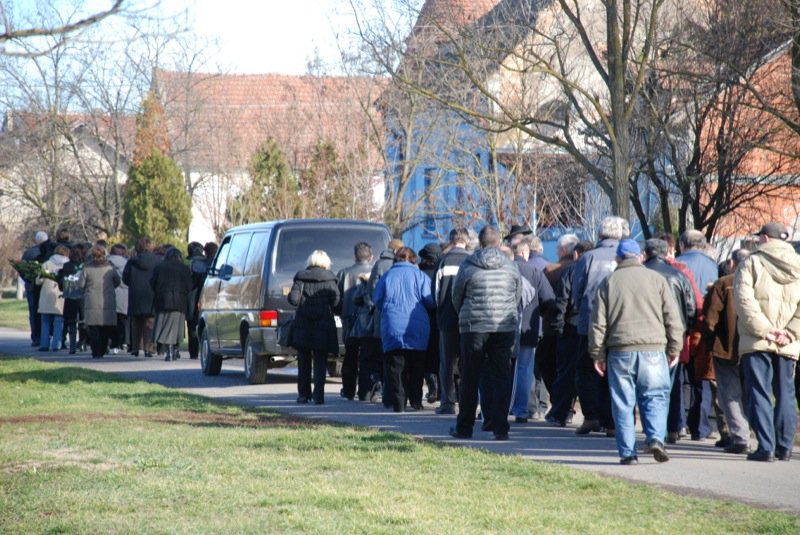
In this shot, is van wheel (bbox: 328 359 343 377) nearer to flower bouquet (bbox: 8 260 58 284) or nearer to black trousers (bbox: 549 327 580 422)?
flower bouquet (bbox: 8 260 58 284)

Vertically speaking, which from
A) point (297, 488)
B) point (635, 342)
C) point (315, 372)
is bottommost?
point (297, 488)

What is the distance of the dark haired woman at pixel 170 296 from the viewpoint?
22641mm

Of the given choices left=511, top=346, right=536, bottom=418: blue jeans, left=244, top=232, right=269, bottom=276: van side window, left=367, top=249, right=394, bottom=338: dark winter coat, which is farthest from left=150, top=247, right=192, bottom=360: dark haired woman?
left=511, top=346, right=536, bottom=418: blue jeans

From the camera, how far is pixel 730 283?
1177 centimetres

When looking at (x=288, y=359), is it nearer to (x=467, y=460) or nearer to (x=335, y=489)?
(x=467, y=460)

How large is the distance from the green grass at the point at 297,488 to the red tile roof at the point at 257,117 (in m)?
25.7

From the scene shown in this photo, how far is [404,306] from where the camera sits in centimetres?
1486

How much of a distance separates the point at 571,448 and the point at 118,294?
14.2 metres

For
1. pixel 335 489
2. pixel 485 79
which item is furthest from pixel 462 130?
pixel 335 489

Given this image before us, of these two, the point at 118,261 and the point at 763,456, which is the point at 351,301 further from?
the point at 118,261

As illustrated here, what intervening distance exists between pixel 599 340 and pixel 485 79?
14.8 m

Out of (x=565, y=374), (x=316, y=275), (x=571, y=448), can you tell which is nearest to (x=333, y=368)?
(x=316, y=275)

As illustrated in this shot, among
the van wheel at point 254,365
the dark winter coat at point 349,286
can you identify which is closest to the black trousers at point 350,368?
the dark winter coat at point 349,286

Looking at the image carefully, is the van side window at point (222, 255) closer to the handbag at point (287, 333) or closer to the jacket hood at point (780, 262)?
the handbag at point (287, 333)
